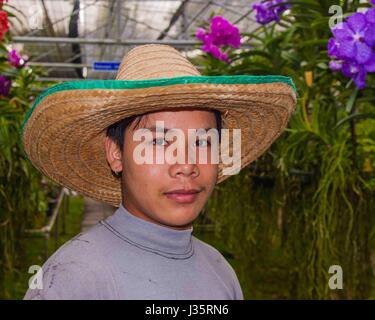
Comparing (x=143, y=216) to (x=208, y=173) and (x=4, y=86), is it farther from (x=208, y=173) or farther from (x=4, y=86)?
(x=4, y=86)

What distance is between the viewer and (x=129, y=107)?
2.98ft

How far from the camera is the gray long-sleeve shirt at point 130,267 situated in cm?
81

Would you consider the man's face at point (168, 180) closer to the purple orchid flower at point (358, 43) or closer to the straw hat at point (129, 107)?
the straw hat at point (129, 107)

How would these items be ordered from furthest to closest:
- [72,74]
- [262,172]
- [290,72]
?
[72,74], [262,172], [290,72]

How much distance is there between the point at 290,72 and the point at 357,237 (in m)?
0.70

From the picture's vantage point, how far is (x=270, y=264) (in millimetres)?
4422

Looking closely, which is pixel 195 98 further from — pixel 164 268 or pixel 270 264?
pixel 270 264

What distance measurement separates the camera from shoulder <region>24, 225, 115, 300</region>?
800 mm

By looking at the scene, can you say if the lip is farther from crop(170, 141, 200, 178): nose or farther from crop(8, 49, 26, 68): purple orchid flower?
crop(8, 49, 26, 68): purple orchid flower

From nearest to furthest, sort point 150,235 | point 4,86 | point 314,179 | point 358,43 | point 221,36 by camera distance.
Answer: point 150,235
point 358,43
point 314,179
point 4,86
point 221,36

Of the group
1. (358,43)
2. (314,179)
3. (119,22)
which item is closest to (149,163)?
(358,43)

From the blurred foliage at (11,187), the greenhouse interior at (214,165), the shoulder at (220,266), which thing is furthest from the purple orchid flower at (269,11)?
the shoulder at (220,266)

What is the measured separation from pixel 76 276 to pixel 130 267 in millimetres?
83

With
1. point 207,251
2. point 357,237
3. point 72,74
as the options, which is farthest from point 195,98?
point 72,74
